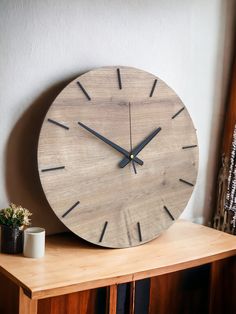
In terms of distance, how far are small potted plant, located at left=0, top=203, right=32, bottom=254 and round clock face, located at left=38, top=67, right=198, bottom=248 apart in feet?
0.38

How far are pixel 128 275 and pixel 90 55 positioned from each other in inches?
33.6

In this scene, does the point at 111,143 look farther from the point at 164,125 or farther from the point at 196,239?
the point at 196,239

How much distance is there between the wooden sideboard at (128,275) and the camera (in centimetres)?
161

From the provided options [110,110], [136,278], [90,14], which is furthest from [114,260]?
[90,14]

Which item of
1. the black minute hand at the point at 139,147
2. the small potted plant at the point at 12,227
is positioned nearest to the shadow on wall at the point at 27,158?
the small potted plant at the point at 12,227

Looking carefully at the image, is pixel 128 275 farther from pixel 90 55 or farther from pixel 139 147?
pixel 90 55

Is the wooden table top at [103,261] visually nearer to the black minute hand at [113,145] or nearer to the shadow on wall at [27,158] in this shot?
the shadow on wall at [27,158]

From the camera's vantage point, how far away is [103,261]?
1.80 metres

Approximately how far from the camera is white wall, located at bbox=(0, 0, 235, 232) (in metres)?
1.82

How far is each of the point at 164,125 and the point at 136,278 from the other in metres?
0.67

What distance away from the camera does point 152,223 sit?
2.06 m

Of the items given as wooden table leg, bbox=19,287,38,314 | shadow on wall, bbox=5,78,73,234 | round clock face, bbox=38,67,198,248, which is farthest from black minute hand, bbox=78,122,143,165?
wooden table leg, bbox=19,287,38,314

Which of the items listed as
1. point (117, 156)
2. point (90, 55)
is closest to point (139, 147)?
point (117, 156)

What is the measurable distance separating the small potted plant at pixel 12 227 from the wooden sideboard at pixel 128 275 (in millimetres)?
35
